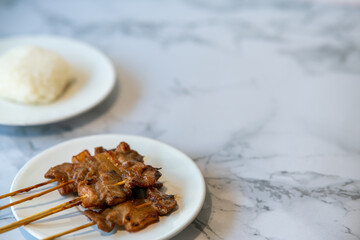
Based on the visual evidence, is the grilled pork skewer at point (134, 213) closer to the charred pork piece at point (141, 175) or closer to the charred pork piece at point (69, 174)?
the charred pork piece at point (141, 175)

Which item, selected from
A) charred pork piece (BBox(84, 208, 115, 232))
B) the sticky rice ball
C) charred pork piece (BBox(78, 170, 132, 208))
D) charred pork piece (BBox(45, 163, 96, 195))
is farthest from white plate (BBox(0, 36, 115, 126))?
charred pork piece (BBox(84, 208, 115, 232))

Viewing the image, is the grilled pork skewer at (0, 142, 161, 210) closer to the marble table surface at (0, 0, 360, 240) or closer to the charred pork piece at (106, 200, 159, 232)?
the charred pork piece at (106, 200, 159, 232)

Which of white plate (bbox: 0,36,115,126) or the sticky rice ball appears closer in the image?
white plate (bbox: 0,36,115,126)

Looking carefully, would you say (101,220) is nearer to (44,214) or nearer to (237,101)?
(44,214)

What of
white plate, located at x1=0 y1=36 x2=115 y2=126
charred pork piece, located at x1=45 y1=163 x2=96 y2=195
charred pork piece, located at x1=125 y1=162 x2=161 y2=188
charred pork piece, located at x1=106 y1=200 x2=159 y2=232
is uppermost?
white plate, located at x1=0 y1=36 x2=115 y2=126

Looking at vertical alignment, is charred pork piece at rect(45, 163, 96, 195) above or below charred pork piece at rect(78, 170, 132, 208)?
above

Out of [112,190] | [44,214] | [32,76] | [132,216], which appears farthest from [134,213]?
[32,76]
